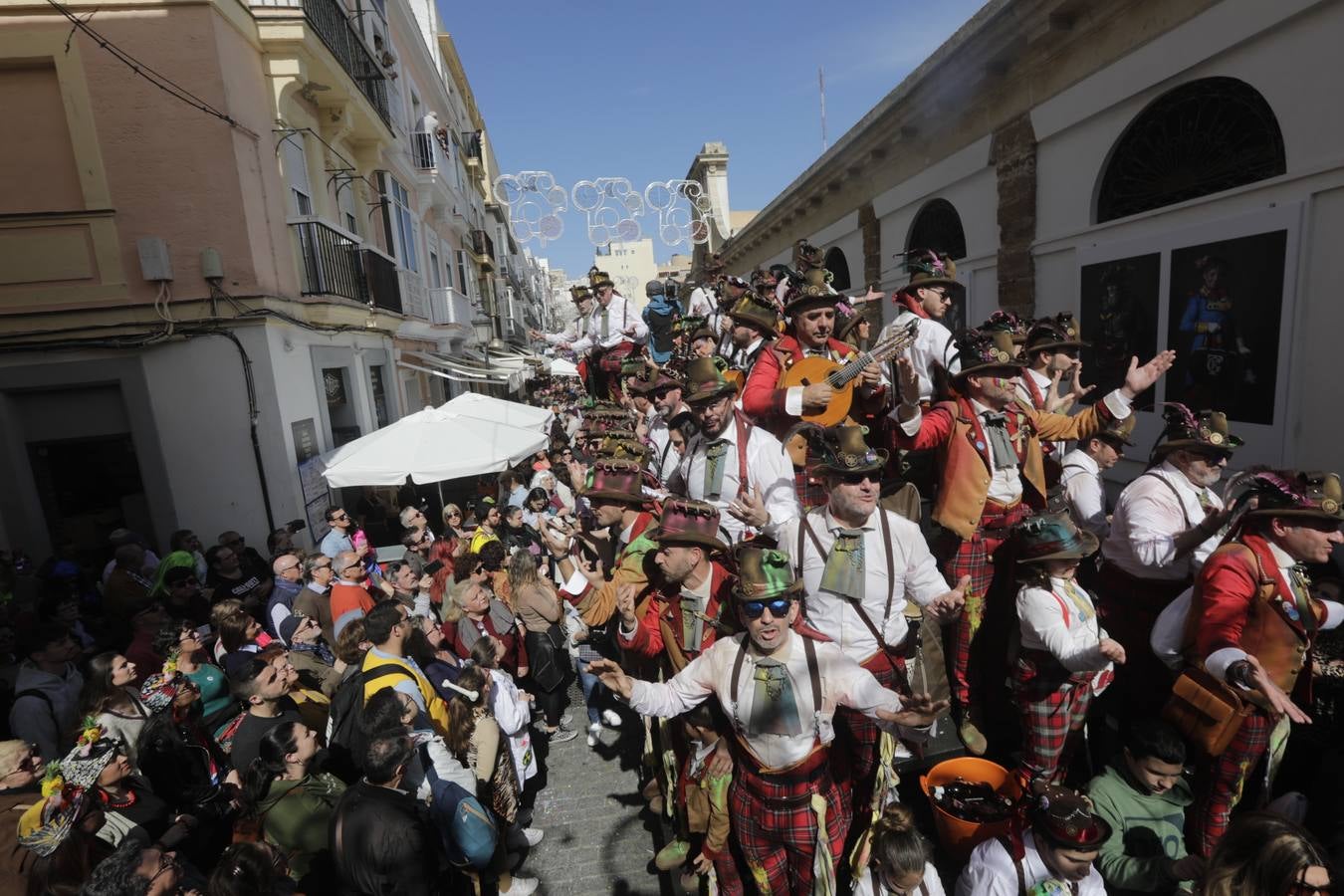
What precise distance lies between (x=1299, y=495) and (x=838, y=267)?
11.8m

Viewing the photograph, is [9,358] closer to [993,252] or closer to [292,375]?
[292,375]

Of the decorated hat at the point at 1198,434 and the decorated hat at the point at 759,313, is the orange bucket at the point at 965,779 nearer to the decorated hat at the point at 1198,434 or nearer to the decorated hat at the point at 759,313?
the decorated hat at the point at 1198,434

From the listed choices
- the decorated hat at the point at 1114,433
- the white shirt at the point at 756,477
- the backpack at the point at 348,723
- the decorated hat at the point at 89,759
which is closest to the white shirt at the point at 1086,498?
the decorated hat at the point at 1114,433

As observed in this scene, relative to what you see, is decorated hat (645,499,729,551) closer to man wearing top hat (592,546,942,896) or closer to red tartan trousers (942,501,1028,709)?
man wearing top hat (592,546,942,896)

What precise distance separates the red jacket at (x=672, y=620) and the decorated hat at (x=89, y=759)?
8.23 feet

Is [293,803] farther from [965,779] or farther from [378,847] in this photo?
[965,779]

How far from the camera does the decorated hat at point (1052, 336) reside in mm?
4531

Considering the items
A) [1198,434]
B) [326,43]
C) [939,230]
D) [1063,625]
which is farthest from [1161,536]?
[326,43]

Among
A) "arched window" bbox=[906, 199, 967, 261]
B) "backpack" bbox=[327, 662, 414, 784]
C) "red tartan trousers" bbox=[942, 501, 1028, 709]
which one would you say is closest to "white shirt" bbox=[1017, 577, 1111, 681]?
"red tartan trousers" bbox=[942, 501, 1028, 709]

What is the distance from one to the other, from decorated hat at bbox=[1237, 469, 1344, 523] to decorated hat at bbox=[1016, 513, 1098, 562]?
699 mm

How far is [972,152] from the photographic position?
330 inches

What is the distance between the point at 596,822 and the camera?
4.36 meters

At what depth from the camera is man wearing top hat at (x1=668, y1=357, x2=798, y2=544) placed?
12.4 feet

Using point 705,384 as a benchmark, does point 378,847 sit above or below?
below
